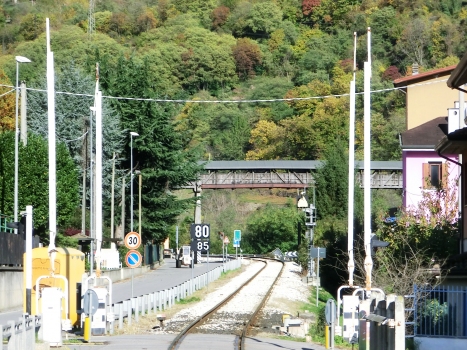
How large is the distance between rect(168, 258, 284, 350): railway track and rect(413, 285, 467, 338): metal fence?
4.42 metres

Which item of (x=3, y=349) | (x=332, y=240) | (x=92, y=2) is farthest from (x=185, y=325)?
(x=92, y=2)

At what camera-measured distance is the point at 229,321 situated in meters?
32.1

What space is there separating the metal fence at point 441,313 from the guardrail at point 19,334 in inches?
419

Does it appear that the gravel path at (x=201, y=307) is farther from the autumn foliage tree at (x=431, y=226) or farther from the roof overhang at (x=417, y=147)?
the roof overhang at (x=417, y=147)

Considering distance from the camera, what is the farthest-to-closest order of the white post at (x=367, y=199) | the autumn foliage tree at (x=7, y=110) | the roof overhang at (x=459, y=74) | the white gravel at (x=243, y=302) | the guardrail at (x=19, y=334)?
the autumn foliage tree at (x=7, y=110), the white gravel at (x=243, y=302), the roof overhang at (x=459, y=74), the white post at (x=367, y=199), the guardrail at (x=19, y=334)

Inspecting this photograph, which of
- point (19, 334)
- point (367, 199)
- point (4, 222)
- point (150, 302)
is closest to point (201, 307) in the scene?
point (150, 302)

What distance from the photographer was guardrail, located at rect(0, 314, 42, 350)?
16.1 metres

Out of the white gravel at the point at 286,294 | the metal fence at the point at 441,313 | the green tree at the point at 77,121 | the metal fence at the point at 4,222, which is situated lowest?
the white gravel at the point at 286,294

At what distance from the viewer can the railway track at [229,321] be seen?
25078 millimetres

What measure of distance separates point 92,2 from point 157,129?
103 m

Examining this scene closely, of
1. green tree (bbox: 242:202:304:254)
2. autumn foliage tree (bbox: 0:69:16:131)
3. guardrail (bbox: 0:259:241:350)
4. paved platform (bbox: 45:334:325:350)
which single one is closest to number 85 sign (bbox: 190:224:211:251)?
guardrail (bbox: 0:259:241:350)

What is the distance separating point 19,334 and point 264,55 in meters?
169

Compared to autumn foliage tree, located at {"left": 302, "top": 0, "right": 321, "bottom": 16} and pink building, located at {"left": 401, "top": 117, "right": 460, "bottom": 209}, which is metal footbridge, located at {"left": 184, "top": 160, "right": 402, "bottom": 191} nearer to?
pink building, located at {"left": 401, "top": 117, "right": 460, "bottom": 209}

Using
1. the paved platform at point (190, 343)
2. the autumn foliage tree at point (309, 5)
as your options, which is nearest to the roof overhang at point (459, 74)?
the paved platform at point (190, 343)
